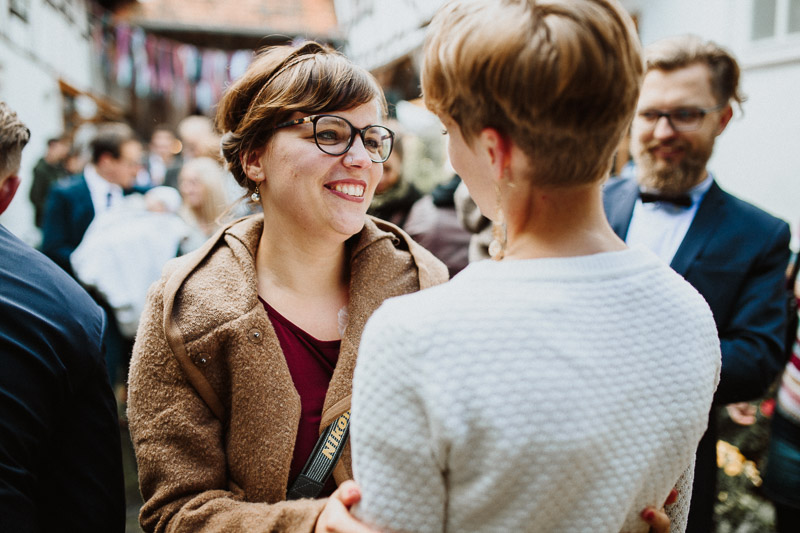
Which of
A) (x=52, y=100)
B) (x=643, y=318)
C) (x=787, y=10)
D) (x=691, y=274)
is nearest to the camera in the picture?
(x=643, y=318)

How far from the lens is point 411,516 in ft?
2.93

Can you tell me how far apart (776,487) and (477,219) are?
1.70m

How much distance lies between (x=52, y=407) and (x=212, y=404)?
1.38 ft

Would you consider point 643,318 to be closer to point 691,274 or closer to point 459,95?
point 459,95

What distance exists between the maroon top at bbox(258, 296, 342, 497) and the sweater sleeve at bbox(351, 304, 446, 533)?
64 centimetres

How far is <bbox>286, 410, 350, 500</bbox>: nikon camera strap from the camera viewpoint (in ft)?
4.86

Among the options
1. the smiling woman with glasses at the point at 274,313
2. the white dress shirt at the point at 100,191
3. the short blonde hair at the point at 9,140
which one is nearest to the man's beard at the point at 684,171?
the smiling woman with glasses at the point at 274,313

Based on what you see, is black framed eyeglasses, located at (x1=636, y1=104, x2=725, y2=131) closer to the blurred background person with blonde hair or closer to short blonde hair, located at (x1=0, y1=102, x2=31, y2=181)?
short blonde hair, located at (x1=0, y1=102, x2=31, y2=181)

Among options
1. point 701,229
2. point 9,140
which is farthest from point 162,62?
point 701,229

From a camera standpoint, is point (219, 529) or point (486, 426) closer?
point (486, 426)

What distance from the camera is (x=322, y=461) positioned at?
59.2 inches

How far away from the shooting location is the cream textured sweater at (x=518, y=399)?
84 centimetres

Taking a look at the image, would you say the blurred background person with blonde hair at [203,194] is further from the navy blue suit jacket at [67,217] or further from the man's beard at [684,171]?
the man's beard at [684,171]

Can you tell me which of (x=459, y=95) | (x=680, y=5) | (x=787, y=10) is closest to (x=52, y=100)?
(x=680, y=5)
